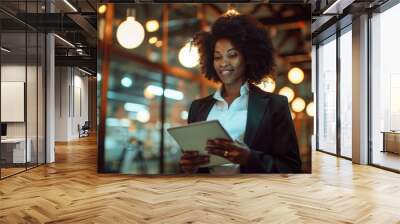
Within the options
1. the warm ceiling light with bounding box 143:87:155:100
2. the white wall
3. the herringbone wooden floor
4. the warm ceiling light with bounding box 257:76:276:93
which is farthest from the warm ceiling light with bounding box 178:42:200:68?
the white wall

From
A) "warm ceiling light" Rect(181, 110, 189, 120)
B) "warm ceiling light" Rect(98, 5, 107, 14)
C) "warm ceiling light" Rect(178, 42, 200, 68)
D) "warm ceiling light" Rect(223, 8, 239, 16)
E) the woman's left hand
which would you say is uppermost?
"warm ceiling light" Rect(98, 5, 107, 14)

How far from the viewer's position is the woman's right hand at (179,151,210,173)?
6.39 meters

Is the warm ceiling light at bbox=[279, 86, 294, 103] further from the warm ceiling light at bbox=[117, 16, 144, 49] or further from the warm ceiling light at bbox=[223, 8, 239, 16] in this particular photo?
the warm ceiling light at bbox=[117, 16, 144, 49]

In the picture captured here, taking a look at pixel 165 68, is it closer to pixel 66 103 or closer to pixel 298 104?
pixel 298 104

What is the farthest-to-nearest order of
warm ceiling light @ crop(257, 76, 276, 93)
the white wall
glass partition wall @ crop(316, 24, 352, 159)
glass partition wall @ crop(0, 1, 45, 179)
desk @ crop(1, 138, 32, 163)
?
1. the white wall
2. glass partition wall @ crop(316, 24, 352, 159)
3. desk @ crop(1, 138, 32, 163)
4. glass partition wall @ crop(0, 1, 45, 179)
5. warm ceiling light @ crop(257, 76, 276, 93)

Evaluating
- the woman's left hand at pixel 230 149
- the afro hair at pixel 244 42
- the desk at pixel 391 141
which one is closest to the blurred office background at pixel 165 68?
the afro hair at pixel 244 42

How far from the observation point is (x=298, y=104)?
640cm

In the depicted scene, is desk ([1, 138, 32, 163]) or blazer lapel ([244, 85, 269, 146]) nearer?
blazer lapel ([244, 85, 269, 146])

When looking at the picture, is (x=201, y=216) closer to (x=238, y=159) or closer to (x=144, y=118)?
(x=238, y=159)

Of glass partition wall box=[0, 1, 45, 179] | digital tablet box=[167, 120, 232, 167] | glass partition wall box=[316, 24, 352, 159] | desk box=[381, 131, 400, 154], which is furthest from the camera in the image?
glass partition wall box=[316, 24, 352, 159]

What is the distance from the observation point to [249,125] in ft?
20.4

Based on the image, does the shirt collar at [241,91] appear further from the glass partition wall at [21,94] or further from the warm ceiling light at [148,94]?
the glass partition wall at [21,94]

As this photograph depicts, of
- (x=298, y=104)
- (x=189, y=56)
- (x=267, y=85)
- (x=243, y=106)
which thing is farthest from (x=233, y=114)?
(x=189, y=56)

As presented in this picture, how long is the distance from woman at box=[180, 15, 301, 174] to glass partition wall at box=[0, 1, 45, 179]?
338 cm
